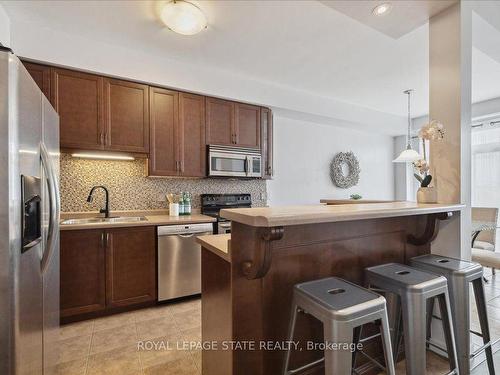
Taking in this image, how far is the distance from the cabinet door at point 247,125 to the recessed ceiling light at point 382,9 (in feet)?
6.10

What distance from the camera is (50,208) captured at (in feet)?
4.33

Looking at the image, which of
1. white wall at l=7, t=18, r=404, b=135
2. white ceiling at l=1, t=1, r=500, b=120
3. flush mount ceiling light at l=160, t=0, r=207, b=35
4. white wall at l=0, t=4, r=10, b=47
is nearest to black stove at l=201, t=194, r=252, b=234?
white wall at l=7, t=18, r=404, b=135

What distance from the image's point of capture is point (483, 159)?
14.7ft

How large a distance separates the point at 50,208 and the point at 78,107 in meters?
1.65

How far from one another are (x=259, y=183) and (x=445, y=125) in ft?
8.13

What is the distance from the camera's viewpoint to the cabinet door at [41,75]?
2.37 m

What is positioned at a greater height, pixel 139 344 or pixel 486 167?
pixel 486 167

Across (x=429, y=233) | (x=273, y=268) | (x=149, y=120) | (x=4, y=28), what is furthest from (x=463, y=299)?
(x=4, y=28)

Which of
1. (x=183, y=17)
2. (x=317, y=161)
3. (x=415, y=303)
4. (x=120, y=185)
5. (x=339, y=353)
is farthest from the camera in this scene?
(x=317, y=161)

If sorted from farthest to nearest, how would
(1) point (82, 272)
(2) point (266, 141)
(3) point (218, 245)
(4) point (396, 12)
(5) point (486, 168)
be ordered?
A: (5) point (486, 168)
(2) point (266, 141)
(1) point (82, 272)
(4) point (396, 12)
(3) point (218, 245)

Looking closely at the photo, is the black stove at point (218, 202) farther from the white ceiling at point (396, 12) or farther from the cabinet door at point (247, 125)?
the white ceiling at point (396, 12)

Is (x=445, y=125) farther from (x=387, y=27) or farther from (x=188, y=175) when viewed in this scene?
(x=188, y=175)

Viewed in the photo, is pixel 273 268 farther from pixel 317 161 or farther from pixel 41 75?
pixel 317 161

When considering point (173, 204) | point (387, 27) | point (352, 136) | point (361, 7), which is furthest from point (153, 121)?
point (352, 136)
